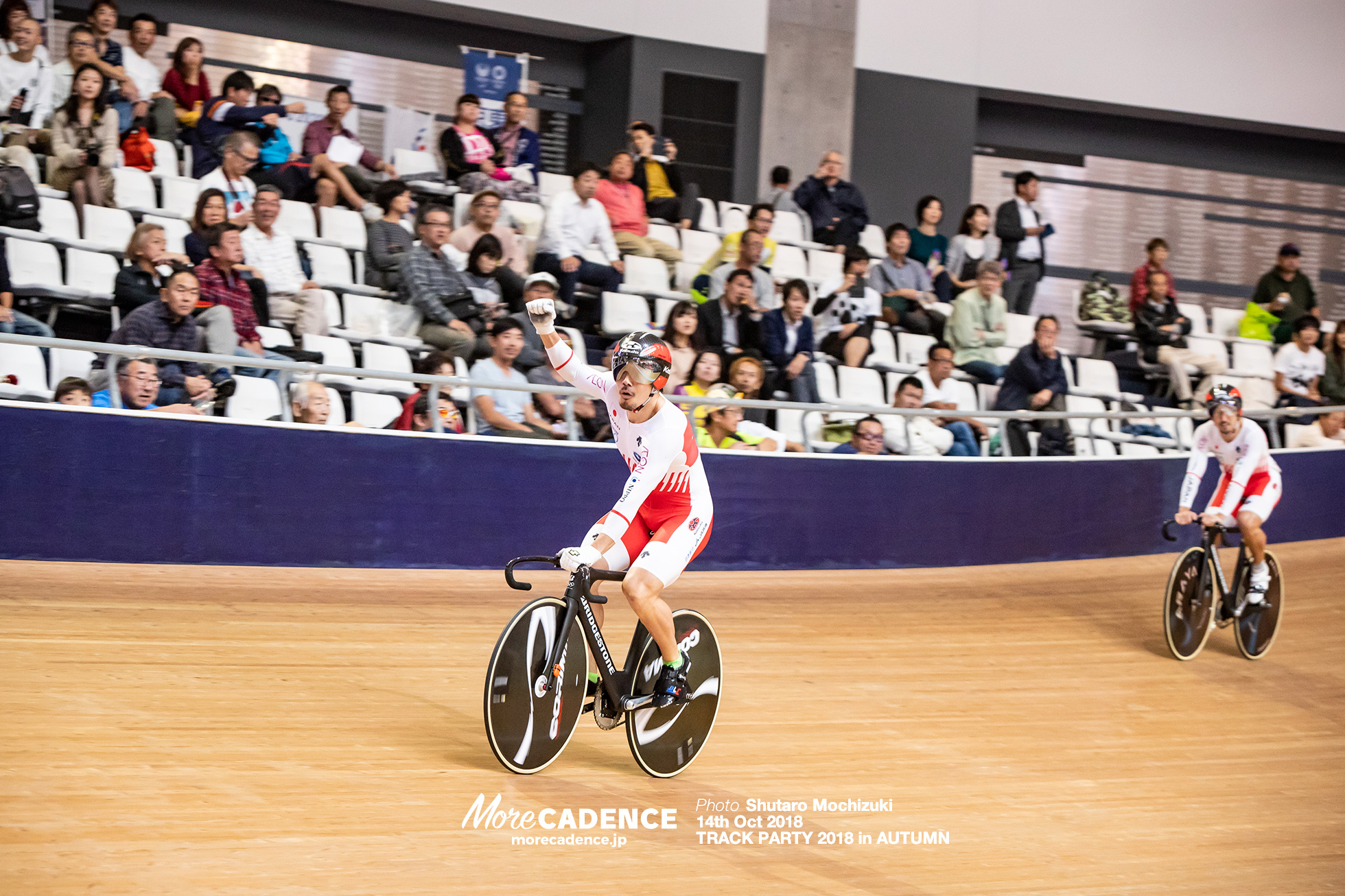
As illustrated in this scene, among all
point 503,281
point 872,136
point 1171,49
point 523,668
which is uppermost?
point 1171,49

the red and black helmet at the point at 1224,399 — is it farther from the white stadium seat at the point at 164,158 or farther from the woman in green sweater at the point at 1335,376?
the white stadium seat at the point at 164,158

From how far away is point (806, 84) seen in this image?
12.6 m

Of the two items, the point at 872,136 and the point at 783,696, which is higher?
the point at 872,136

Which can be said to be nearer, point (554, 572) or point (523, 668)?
point (523, 668)

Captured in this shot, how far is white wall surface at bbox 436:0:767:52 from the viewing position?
1178 cm

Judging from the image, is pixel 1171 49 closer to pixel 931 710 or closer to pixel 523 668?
pixel 931 710

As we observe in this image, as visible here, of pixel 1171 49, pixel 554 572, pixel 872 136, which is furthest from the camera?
pixel 1171 49

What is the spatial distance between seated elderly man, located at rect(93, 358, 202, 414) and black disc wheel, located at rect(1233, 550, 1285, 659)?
6012 millimetres

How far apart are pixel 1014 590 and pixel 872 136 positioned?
20.7 ft

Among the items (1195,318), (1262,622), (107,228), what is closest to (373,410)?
(107,228)

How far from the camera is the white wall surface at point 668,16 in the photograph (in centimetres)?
1178

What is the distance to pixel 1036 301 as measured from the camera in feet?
49.1

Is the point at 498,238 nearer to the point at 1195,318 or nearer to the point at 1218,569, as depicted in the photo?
the point at 1218,569

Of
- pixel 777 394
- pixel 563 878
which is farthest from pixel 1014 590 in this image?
pixel 563 878
